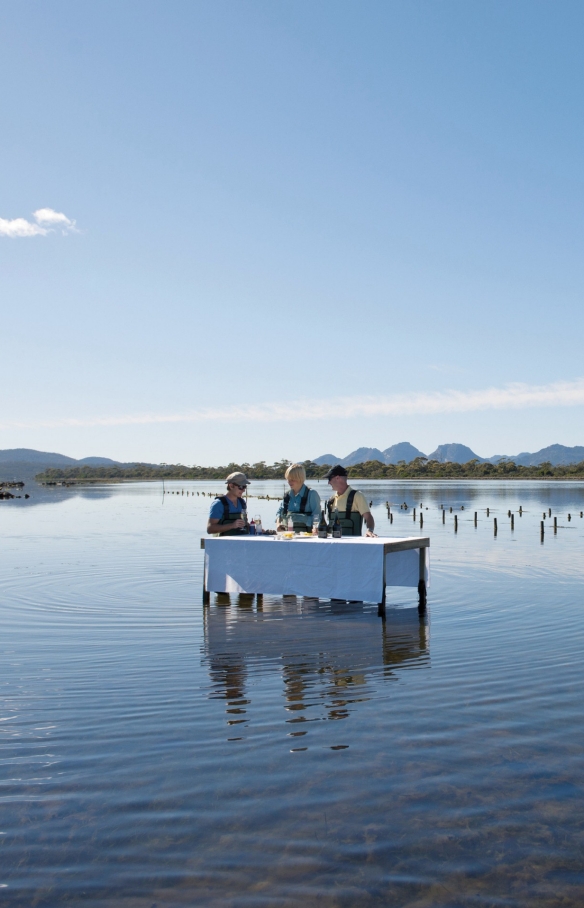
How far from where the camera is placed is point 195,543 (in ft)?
81.1

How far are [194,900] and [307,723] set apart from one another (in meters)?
2.50

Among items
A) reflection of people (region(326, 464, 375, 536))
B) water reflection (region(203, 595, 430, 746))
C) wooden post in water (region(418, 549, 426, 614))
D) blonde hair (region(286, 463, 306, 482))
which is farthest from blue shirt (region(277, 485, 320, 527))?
wooden post in water (region(418, 549, 426, 614))

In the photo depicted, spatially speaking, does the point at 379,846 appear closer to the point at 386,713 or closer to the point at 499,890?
the point at 499,890

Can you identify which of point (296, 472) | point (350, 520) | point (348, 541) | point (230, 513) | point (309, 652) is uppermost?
point (296, 472)

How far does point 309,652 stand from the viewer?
27.9 feet

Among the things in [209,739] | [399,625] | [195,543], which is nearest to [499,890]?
[209,739]

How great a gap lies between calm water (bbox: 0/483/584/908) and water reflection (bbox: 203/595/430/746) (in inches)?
1.5

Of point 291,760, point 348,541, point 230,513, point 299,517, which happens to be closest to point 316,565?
point 348,541

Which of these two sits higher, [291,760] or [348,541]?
[348,541]

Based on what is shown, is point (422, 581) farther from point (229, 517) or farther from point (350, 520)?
point (229, 517)

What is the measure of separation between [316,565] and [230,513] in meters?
1.87

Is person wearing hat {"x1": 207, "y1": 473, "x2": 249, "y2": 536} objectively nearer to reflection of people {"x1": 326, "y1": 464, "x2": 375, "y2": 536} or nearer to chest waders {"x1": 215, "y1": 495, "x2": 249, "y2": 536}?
chest waders {"x1": 215, "y1": 495, "x2": 249, "y2": 536}

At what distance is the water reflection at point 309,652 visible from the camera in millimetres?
6508

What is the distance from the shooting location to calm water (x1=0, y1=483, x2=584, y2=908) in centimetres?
360
